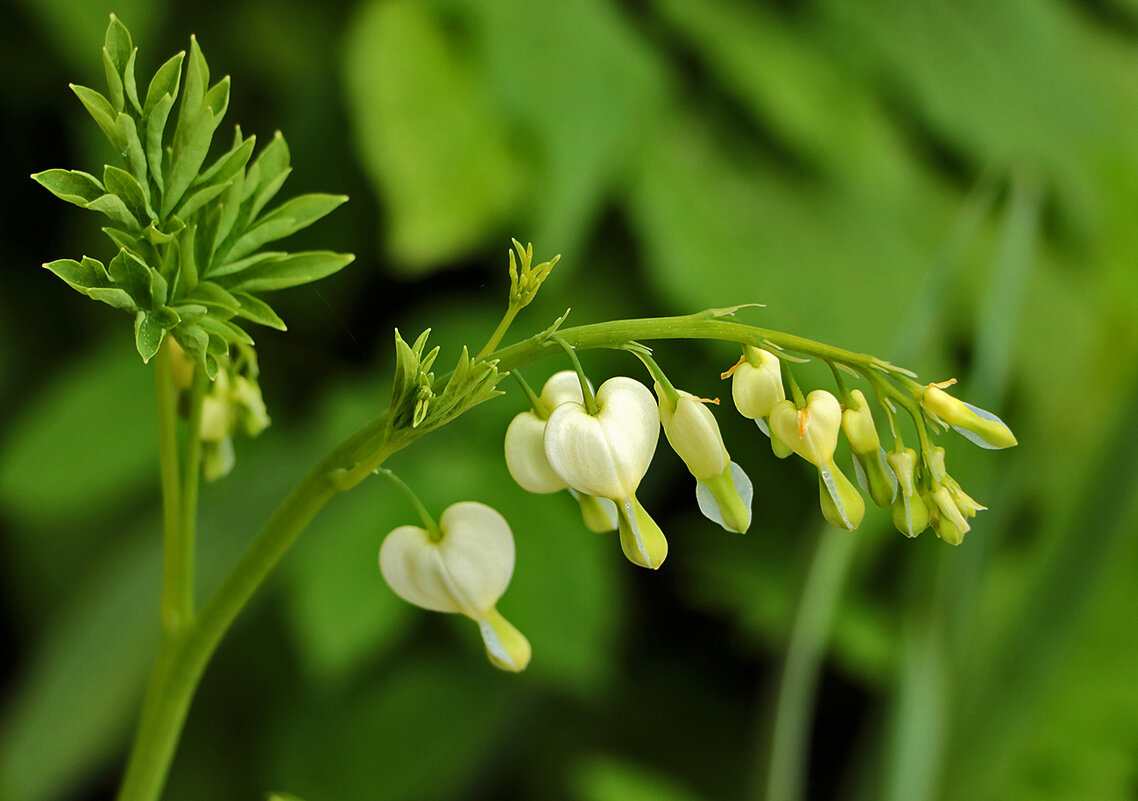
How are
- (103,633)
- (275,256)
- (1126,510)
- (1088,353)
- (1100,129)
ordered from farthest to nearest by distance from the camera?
(1100,129) → (1088,353) → (103,633) → (1126,510) → (275,256)

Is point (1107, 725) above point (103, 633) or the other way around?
above

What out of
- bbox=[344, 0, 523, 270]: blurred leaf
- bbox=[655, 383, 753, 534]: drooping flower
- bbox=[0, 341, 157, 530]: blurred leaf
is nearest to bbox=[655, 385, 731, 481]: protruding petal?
bbox=[655, 383, 753, 534]: drooping flower

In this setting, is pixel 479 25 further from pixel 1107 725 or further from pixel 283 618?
pixel 1107 725

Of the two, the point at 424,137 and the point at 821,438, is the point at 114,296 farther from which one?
the point at 424,137

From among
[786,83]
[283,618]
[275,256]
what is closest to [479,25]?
[786,83]

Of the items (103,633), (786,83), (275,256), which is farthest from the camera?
(786,83)

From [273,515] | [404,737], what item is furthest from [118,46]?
[404,737]

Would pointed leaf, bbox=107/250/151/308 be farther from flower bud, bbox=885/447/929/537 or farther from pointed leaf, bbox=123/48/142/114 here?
flower bud, bbox=885/447/929/537
